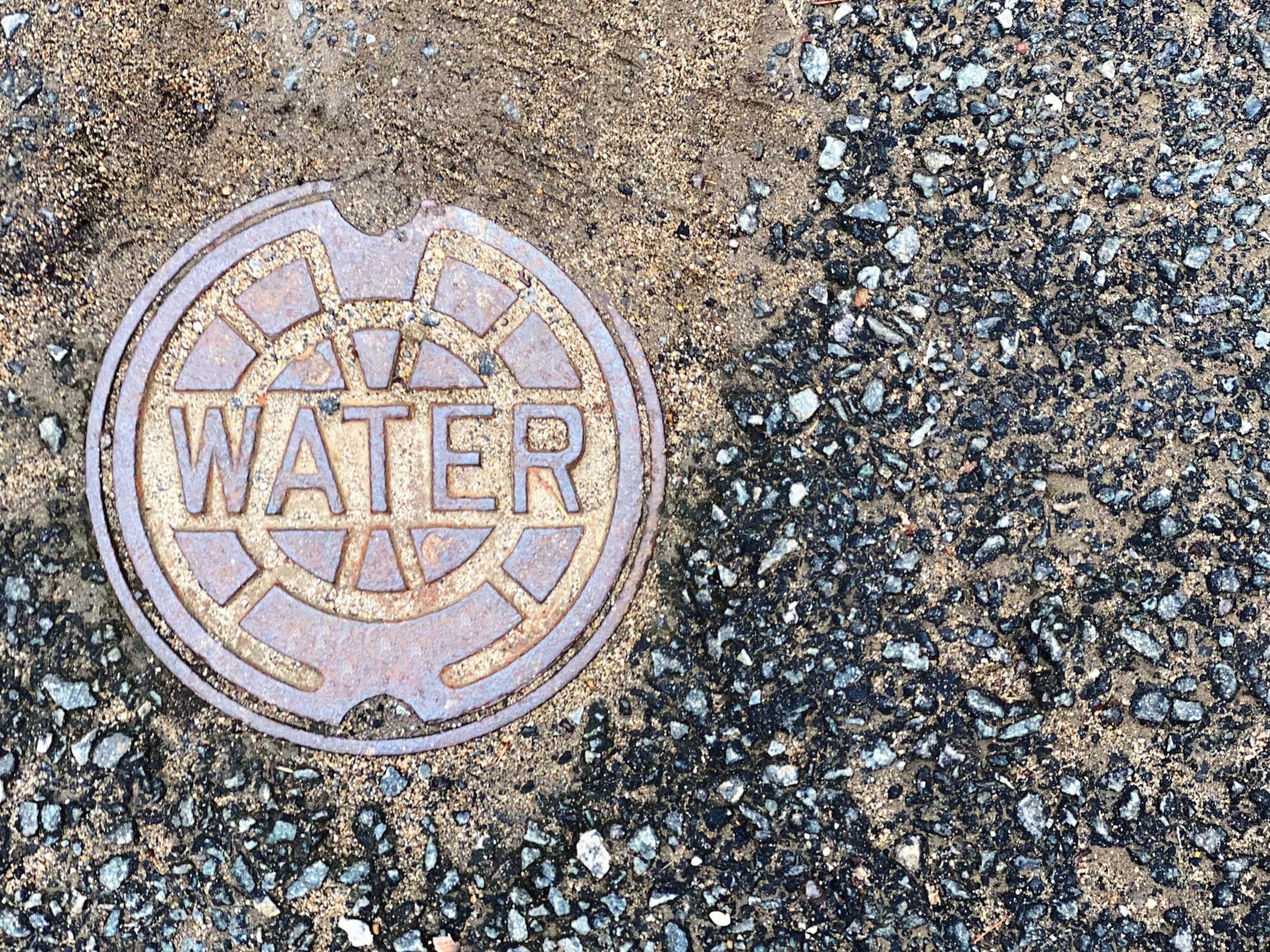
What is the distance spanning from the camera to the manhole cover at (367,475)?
6.93 feet

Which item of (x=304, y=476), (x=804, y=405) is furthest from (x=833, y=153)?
(x=304, y=476)

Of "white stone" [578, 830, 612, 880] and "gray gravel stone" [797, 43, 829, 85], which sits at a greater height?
"gray gravel stone" [797, 43, 829, 85]

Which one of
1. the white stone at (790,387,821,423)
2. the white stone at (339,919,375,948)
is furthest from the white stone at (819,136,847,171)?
the white stone at (339,919,375,948)

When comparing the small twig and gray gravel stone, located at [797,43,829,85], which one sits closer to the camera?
the small twig

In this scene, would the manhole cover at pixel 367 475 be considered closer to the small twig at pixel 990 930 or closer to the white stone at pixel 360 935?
the white stone at pixel 360 935

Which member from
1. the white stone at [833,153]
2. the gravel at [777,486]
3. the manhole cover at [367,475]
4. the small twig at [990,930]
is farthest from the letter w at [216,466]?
the small twig at [990,930]

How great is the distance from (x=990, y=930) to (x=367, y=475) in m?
1.81

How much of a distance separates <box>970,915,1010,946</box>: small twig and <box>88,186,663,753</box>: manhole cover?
1.09m

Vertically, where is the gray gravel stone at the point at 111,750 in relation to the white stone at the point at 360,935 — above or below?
above

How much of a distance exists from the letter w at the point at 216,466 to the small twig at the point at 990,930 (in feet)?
6.57

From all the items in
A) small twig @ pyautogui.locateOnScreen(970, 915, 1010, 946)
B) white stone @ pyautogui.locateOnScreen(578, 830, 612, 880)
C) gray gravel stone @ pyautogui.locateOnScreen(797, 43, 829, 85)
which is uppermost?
gray gravel stone @ pyautogui.locateOnScreen(797, 43, 829, 85)

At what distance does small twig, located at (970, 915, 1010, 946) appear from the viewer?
1975 millimetres

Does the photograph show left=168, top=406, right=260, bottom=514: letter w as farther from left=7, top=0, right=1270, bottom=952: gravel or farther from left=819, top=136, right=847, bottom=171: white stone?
left=819, top=136, right=847, bottom=171: white stone

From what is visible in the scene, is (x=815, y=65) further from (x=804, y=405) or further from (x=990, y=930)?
(x=990, y=930)
